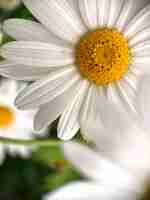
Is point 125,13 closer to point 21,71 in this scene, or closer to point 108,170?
point 21,71

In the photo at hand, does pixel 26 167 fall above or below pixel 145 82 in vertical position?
below

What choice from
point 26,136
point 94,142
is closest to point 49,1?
point 94,142

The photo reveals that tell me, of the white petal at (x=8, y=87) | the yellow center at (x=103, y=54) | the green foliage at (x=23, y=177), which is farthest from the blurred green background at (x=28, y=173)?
the yellow center at (x=103, y=54)

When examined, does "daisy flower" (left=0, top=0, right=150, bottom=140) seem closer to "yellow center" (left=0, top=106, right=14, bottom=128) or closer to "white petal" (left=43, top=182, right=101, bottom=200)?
"white petal" (left=43, top=182, right=101, bottom=200)

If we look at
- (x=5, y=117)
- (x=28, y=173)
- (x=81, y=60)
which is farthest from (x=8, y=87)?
(x=81, y=60)

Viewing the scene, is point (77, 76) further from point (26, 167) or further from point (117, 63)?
point (26, 167)

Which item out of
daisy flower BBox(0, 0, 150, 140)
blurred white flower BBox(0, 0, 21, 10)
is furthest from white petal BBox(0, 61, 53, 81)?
blurred white flower BBox(0, 0, 21, 10)
